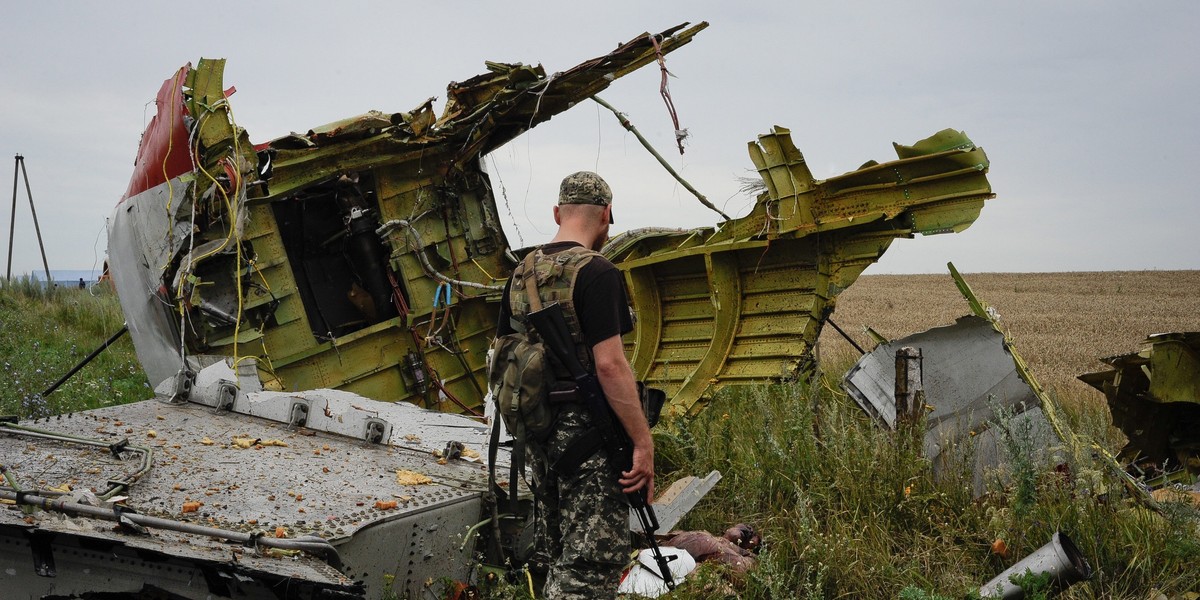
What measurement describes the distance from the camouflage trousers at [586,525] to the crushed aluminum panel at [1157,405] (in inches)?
166

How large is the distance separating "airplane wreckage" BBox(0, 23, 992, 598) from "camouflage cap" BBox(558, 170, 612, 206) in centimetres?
150

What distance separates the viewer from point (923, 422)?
5254 mm

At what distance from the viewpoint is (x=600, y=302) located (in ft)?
10.9

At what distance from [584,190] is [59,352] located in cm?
1022

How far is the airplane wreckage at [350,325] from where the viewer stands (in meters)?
3.31

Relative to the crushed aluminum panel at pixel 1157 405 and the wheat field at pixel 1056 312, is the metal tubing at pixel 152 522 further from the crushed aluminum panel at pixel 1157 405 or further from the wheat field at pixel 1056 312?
the wheat field at pixel 1056 312

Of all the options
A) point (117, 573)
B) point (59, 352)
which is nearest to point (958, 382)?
point (117, 573)

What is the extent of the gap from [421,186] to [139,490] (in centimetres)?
435

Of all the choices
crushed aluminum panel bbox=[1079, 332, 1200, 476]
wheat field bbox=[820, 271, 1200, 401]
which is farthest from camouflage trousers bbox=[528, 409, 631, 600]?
wheat field bbox=[820, 271, 1200, 401]

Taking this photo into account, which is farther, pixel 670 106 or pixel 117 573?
pixel 670 106

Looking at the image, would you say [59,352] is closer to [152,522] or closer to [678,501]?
[678,501]

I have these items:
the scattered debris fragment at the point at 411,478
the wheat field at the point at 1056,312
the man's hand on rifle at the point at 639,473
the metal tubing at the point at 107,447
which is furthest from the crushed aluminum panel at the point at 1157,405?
the metal tubing at the point at 107,447

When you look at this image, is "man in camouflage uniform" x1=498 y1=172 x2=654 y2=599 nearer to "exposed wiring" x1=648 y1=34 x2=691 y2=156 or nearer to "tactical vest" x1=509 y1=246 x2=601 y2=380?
"tactical vest" x1=509 y1=246 x2=601 y2=380

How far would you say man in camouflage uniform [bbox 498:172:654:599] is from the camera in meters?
3.31
